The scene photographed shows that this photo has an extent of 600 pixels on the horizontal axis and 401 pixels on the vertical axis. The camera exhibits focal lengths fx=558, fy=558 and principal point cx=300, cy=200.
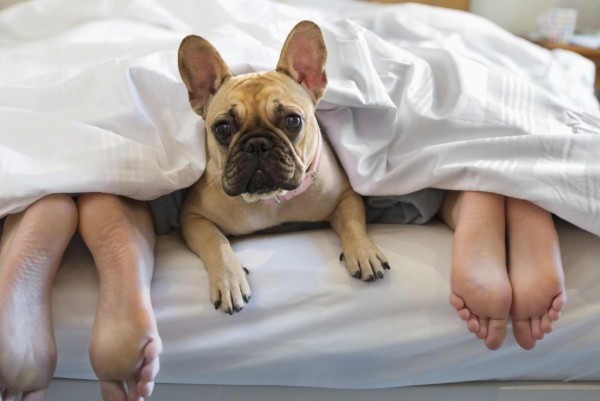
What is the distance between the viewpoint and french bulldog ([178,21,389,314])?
923 millimetres

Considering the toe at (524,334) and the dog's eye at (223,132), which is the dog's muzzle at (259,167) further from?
the toe at (524,334)

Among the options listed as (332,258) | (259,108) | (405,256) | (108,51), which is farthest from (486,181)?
(108,51)

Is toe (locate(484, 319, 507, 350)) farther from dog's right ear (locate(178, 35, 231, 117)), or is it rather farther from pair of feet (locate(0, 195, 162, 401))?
dog's right ear (locate(178, 35, 231, 117))

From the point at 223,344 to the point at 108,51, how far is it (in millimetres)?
847

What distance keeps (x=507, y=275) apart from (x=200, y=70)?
2.07 ft

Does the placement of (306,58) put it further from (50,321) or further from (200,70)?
(50,321)

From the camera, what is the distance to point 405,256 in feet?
3.10

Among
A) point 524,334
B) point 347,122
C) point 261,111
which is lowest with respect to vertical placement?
point 524,334

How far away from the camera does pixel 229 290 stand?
87 centimetres

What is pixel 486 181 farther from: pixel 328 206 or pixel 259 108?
pixel 259 108

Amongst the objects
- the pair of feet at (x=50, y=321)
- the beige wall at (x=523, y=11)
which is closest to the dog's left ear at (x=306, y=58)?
the pair of feet at (x=50, y=321)

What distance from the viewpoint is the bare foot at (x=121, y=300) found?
29.8 inches

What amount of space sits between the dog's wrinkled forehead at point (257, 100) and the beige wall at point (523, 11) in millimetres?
1823

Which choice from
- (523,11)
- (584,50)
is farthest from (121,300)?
(523,11)
